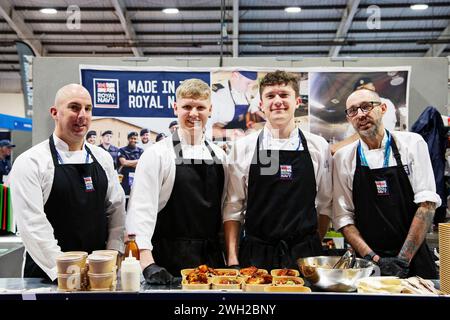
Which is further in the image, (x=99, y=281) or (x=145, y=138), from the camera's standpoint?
(x=145, y=138)

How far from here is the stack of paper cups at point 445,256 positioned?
5.41ft

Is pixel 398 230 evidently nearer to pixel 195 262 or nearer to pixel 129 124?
pixel 195 262

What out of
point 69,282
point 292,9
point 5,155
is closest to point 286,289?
point 69,282

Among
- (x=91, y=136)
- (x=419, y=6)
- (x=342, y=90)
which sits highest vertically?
(x=419, y=6)

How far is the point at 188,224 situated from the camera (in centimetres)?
240

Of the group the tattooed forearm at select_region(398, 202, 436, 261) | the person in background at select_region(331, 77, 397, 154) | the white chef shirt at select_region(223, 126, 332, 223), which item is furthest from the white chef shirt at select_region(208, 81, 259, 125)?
the tattooed forearm at select_region(398, 202, 436, 261)

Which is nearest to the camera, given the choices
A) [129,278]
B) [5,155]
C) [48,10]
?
[129,278]

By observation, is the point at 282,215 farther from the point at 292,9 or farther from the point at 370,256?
the point at 292,9

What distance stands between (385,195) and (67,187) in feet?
5.82

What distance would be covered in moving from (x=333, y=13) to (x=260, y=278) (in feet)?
23.3

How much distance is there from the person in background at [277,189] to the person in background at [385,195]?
180 millimetres

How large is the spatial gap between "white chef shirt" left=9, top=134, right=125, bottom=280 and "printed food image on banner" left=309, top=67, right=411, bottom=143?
200cm

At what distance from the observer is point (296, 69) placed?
390 cm

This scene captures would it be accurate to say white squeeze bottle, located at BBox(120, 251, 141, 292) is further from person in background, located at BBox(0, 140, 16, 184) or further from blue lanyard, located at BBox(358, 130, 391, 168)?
person in background, located at BBox(0, 140, 16, 184)
